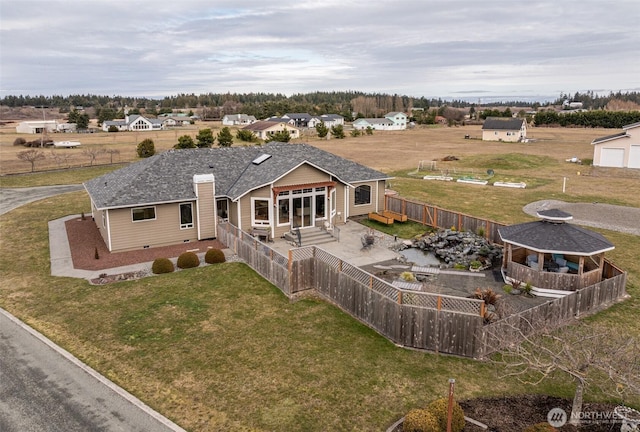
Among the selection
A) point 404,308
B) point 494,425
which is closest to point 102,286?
point 404,308

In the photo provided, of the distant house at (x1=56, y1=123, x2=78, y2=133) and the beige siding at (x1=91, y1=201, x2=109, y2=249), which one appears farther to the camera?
the distant house at (x1=56, y1=123, x2=78, y2=133)

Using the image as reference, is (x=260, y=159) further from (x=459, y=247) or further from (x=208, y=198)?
(x=459, y=247)

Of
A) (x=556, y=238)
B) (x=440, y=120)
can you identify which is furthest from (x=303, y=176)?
(x=440, y=120)

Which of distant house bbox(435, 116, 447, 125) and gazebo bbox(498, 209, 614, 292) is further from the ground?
distant house bbox(435, 116, 447, 125)

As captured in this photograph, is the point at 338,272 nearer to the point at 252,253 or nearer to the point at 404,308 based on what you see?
the point at 404,308

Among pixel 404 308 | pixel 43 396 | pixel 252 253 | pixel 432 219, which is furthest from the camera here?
pixel 432 219

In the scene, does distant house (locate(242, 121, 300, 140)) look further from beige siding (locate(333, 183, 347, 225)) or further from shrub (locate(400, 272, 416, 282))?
shrub (locate(400, 272, 416, 282))

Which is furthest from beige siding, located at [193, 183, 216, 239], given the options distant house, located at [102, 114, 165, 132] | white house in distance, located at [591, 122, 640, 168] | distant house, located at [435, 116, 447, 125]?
distant house, located at [435, 116, 447, 125]
